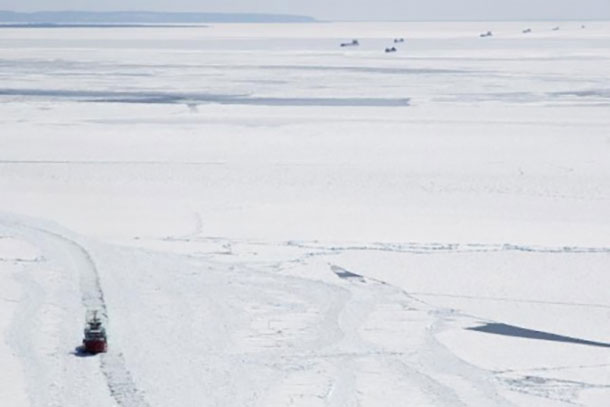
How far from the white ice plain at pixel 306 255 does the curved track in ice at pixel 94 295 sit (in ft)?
0.06

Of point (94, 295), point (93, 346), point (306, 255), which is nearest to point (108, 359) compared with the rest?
point (93, 346)

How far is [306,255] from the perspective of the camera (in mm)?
7418

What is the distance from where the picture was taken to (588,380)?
16.4 feet

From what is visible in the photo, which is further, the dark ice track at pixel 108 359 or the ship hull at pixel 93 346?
the ship hull at pixel 93 346

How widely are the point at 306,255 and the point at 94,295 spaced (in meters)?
1.64

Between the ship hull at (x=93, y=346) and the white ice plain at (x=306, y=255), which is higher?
the white ice plain at (x=306, y=255)

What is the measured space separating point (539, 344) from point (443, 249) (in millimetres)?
2111

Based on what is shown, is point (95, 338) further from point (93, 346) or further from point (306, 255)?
point (306, 255)

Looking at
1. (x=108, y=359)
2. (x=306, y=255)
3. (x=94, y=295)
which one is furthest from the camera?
(x=306, y=255)

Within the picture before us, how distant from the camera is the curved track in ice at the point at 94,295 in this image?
15.2 feet

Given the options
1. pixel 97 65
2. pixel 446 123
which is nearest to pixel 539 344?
pixel 446 123

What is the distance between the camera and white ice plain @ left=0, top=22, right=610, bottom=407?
4.98 meters

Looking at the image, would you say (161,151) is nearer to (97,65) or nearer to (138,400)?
(138,400)

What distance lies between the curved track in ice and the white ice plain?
2 centimetres
